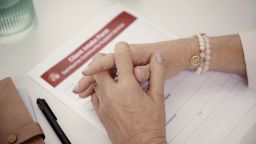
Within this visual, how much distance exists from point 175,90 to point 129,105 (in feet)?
0.52

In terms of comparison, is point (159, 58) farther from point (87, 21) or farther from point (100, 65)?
point (87, 21)

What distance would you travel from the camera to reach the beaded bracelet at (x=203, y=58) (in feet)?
2.44

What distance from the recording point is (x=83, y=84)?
2.29ft

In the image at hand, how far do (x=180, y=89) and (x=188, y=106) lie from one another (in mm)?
49

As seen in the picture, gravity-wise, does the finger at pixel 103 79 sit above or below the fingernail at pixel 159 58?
above

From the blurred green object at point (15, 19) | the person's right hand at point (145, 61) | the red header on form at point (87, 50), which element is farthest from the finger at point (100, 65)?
the blurred green object at point (15, 19)

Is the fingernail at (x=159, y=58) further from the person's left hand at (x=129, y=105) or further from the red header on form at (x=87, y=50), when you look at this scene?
the red header on form at (x=87, y=50)

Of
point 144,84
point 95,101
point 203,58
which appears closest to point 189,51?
point 203,58

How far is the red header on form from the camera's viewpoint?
76 cm

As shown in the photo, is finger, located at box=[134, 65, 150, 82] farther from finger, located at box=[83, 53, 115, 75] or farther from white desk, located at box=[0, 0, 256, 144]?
white desk, located at box=[0, 0, 256, 144]

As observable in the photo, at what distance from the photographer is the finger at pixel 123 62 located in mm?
650

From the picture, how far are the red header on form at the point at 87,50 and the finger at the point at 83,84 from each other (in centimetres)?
7

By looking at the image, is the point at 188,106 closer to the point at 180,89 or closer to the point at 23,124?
the point at 180,89

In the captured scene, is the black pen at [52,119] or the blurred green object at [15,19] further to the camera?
the blurred green object at [15,19]
